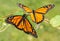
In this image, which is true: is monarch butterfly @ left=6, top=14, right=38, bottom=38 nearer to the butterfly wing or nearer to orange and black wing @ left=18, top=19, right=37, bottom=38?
orange and black wing @ left=18, top=19, right=37, bottom=38

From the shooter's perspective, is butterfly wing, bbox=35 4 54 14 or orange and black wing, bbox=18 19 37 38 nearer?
orange and black wing, bbox=18 19 37 38

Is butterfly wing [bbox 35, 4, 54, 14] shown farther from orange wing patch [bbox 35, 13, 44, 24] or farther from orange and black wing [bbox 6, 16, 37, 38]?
orange and black wing [bbox 6, 16, 37, 38]

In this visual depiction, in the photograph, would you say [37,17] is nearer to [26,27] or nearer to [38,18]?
[38,18]

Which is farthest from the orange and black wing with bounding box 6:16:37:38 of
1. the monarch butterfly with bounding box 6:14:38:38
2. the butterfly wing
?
the butterfly wing

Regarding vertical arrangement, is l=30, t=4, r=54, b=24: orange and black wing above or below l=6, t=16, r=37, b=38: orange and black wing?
above

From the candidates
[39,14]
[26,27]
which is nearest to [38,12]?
[39,14]

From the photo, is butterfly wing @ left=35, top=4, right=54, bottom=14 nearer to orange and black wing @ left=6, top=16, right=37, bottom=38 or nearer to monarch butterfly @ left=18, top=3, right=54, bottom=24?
monarch butterfly @ left=18, top=3, right=54, bottom=24

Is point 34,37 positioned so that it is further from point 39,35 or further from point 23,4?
point 23,4

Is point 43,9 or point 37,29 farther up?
point 43,9
